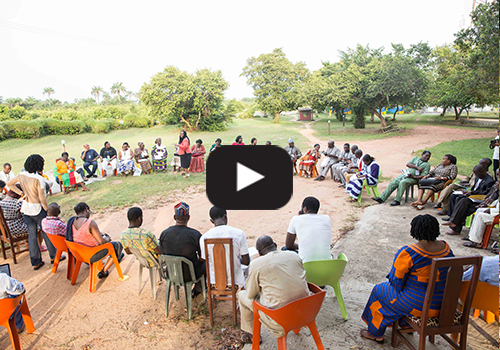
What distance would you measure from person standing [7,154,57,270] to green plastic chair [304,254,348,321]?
4.63 m

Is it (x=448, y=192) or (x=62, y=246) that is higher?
(x=448, y=192)

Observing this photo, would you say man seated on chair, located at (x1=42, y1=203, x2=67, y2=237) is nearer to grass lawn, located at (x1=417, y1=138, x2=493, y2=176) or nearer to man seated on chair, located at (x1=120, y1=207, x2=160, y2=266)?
man seated on chair, located at (x1=120, y1=207, x2=160, y2=266)

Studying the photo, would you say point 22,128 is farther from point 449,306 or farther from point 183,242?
point 449,306

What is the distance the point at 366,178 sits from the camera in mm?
8094

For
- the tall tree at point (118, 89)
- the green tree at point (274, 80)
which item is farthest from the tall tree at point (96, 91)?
the green tree at point (274, 80)

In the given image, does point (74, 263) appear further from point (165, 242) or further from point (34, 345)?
point (165, 242)

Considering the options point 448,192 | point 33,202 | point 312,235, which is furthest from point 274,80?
point 312,235

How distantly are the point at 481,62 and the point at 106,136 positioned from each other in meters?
28.2

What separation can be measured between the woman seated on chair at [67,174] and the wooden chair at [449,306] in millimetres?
10472

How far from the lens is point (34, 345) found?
11.5ft

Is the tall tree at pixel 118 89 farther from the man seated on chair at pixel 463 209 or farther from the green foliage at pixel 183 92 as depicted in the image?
the man seated on chair at pixel 463 209

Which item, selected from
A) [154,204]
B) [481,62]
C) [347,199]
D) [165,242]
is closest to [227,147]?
[154,204]

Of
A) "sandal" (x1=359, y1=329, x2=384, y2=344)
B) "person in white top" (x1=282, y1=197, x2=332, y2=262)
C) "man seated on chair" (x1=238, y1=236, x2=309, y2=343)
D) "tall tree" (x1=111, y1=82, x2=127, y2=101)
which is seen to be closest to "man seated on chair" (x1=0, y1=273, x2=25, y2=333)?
"man seated on chair" (x1=238, y1=236, x2=309, y2=343)
